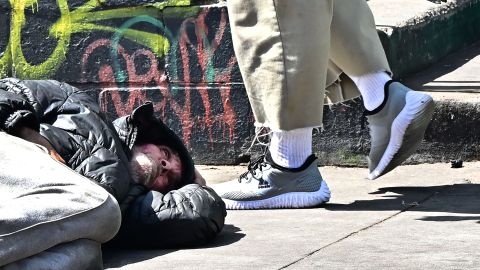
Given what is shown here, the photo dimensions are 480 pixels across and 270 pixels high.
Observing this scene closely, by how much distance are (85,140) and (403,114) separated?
1.32m

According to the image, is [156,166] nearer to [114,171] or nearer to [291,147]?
[114,171]

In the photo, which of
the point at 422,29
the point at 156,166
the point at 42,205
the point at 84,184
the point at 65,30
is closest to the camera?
the point at 42,205

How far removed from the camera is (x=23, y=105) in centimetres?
357

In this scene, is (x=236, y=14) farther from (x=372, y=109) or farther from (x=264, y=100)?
(x=372, y=109)

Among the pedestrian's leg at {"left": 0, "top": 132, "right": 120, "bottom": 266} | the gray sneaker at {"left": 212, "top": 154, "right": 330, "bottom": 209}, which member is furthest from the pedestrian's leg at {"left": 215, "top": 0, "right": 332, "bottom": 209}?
the pedestrian's leg at {"left": 0, "top": 132, "right": 120, "bottom": 266}

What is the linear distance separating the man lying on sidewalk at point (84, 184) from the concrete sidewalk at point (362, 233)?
11 centimetres

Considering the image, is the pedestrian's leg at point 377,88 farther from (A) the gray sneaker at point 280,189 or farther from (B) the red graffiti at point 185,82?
(B) the red graffiti at point 185,82

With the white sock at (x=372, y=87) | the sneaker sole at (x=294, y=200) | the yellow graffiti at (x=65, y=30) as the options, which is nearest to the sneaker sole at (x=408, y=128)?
the white sock at (x=372, y=87)

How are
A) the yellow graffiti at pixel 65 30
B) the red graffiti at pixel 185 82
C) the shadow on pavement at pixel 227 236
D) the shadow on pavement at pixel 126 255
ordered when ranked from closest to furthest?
the shadow on pavement at pixel 126 255
the shadow on pavement at pixel 227 236
the red graffiti at pixel 185 82
the yellow graffiti at pixel 65 30

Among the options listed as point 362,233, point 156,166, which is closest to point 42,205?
point 156,166

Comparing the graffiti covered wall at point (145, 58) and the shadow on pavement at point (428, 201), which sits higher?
the graffiti covered wall at point (145, 58)

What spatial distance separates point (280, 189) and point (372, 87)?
554mm

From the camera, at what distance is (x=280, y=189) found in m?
4.29

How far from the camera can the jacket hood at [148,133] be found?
3936mm
